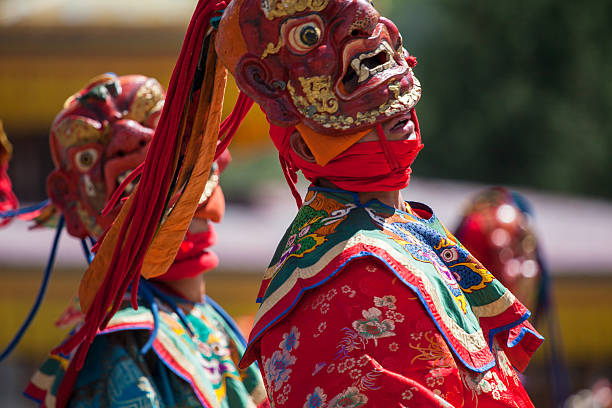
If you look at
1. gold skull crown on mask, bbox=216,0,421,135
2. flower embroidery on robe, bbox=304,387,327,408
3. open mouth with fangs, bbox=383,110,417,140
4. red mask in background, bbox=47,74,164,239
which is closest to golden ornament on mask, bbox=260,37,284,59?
gold skull crown on mask, bbox=216,0,421,135

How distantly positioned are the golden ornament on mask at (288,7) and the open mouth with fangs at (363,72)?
0.10m

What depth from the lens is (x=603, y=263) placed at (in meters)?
7.36

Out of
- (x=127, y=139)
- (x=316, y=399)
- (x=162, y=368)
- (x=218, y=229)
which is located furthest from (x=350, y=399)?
(x=218, y=229)

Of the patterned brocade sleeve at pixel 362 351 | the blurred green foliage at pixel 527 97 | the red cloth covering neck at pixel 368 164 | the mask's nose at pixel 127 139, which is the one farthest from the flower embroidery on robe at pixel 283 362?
the blurred green foliage at pixel 527 97

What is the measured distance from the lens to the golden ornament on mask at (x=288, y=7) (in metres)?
1.94

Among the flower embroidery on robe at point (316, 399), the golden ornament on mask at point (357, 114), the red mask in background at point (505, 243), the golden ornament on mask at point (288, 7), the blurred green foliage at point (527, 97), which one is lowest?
the blurred green foliage at point (527, 97)

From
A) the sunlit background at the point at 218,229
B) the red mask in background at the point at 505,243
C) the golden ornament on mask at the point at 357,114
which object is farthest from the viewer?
the sunlit background at the point at 218,229

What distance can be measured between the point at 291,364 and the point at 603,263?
19.4ft

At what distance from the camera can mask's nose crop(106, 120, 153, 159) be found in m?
2.75

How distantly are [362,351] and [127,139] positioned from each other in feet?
3.89

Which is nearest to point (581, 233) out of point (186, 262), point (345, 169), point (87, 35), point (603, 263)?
point (603, 263)

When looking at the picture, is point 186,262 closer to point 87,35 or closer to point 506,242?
point 506,242

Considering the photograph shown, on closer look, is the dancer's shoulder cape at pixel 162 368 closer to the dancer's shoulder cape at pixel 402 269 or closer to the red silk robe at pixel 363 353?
the dancer's shoulder cape at pixel 402 269

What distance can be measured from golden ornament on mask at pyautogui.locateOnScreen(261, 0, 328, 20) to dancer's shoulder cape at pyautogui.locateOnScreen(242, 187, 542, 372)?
365mm
